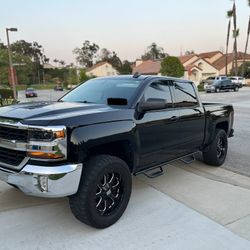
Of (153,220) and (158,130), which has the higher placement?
(158,130)

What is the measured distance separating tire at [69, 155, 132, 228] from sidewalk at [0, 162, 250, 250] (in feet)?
0.50

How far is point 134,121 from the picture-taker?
3.76 meters

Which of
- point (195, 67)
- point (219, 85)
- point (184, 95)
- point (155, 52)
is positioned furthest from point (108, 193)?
point (155, 52)

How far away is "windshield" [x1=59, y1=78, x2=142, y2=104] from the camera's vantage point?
164 inches

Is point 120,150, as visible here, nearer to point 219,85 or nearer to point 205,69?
point 219,85

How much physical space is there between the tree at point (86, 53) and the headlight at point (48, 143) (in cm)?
10541

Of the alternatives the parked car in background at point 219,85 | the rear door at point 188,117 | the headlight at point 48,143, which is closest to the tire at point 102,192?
the headlight at point 48,143

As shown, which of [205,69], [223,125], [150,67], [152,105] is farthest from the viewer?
[150,67]

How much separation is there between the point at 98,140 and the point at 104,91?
49.5 inches

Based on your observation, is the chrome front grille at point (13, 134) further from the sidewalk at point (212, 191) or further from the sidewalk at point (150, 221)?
the sidewalk at point (212, 191)

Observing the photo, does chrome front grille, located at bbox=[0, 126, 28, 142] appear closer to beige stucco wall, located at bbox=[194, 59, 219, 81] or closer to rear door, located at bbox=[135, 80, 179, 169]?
rear door, located at bbox=[135, 80, 179, 169]

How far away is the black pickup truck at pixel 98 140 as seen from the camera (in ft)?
9.87

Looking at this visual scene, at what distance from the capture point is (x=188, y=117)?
189 inches

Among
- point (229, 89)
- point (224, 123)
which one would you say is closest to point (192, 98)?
point (224, 123)
